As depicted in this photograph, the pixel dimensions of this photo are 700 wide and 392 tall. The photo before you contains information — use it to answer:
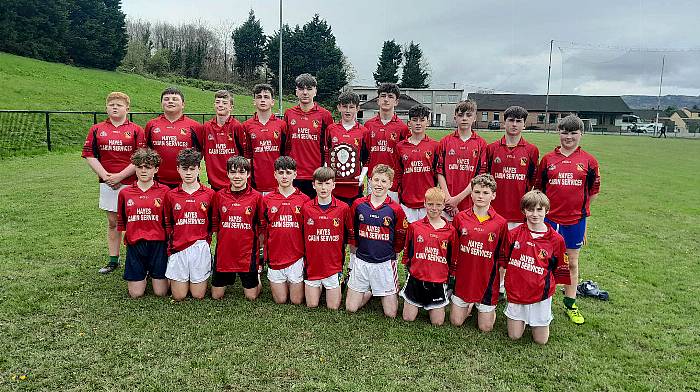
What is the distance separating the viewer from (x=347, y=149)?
556cm

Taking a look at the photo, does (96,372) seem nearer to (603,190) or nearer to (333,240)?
(333,240)

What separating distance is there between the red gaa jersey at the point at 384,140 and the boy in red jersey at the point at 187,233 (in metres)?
2.05

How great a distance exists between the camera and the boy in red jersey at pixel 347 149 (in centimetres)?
555

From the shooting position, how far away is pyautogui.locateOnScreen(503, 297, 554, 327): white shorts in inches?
161

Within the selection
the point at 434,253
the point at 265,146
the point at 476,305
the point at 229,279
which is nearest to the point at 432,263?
the point at 434,253

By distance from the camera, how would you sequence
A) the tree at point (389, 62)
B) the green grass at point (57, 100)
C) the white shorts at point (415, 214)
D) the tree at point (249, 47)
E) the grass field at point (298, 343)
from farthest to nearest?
the tree at point (389, 62) < the tree at point (249, 47) < the green grass at point (57, 100) < the white shorts at point (415, 214) < the grass field at point (298, 343)

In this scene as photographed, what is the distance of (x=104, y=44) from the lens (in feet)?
146

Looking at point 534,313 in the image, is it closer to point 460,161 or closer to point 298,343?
point 460,161

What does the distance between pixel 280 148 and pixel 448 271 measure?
2.51 meters

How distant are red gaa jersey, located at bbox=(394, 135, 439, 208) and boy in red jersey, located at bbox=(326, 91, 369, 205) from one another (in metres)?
0.52

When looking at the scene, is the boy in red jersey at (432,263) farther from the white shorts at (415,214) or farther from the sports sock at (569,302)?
the sports sock at (569,302)

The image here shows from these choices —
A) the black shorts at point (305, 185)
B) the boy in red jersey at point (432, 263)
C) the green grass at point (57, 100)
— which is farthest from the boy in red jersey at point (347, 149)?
the green grass at point (57, 100)

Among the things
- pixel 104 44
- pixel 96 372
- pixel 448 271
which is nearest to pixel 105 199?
pixel 96 372

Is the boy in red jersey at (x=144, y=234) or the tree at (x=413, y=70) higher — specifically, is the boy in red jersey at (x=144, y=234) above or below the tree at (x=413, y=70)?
below
